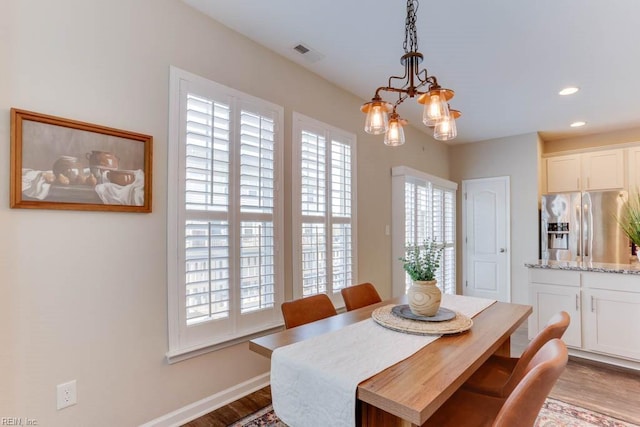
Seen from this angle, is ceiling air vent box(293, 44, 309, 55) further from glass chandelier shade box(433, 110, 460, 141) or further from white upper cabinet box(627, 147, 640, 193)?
white upper cabinet box(627, 147, 640, 193)

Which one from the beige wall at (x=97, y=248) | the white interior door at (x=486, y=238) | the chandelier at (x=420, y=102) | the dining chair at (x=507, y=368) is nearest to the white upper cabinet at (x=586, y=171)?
the white interior door at (x=486, y=238)

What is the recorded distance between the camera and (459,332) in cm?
157

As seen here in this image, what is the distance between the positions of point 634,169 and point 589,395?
3.37m

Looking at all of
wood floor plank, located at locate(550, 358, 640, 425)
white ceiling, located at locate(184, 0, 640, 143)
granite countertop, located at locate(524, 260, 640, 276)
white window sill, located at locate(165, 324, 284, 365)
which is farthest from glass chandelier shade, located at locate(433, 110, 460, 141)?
granite countertop, located at locate(524, 260, 640, 276)

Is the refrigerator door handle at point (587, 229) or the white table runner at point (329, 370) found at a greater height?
the refrigerator door handle at point (587, 229)

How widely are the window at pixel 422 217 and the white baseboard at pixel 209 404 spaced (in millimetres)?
2017

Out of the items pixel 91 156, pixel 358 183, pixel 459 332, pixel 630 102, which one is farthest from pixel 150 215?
pixel 630 102

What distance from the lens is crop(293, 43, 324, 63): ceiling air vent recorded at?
2.60 metres

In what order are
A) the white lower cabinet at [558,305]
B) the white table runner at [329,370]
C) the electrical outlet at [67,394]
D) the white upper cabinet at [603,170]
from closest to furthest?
the white table runner at [329,370]
the electrical outlet at [67,394]
the white lower cabinet at [558,305]
the white upper cabinet at [603,170]

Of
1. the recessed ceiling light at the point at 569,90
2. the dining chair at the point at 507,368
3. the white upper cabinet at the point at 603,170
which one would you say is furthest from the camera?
the white upper cabinet at the point at 603,170

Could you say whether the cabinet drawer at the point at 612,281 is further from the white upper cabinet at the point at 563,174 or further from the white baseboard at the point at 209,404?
the white baseboard at the point at 209,404

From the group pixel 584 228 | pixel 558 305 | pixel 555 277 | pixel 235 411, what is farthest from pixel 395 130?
pixel 584 228

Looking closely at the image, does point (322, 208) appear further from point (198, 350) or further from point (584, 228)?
point (584, 228)

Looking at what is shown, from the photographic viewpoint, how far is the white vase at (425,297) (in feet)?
5.63
